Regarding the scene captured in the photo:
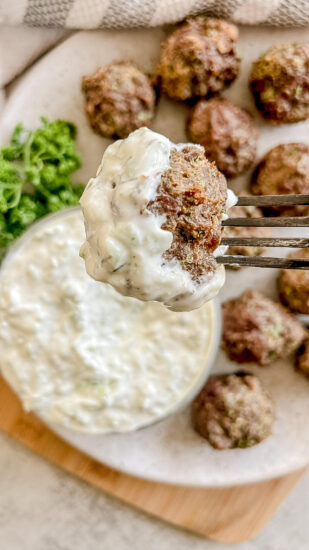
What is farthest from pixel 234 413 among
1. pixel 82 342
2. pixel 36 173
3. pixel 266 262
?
pixel 36 173

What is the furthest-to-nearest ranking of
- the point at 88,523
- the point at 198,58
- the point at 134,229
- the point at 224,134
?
the point at 88,523 < the point at 224,134 < the point at 198,58 < the point at 134,229

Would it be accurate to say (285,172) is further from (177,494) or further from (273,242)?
(177,494)

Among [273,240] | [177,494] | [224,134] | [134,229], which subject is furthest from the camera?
[177,494]

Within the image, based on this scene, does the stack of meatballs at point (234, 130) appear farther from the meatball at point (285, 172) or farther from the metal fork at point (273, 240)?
the metal fork at point (273, 240)

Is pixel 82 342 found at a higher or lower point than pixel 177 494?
higher

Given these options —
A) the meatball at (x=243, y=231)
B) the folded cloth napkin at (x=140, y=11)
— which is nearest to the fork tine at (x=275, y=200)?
the meatball at (x=243, y=231)

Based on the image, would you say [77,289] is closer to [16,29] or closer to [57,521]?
[16,29]

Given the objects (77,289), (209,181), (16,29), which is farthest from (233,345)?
(16,29)

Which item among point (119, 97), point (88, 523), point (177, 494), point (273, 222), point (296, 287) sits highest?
point (119, 97)
